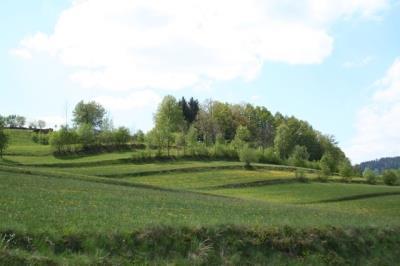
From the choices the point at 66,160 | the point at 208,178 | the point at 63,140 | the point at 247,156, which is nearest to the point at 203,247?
the point at 208,178

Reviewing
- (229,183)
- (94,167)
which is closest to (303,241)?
(229,183)

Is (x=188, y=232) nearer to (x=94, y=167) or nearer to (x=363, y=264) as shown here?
(x=363, y=264)

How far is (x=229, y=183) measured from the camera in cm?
8219

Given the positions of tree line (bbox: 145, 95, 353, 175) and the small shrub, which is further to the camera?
the small shrub

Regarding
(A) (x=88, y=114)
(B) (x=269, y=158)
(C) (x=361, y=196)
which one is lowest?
(C) (x=361, y=196)

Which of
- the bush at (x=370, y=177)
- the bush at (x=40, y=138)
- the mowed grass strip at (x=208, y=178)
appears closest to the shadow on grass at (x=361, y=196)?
the mowed grass strip at (x=208, y=178)

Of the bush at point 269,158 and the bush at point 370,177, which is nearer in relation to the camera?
the bush at point 370,177

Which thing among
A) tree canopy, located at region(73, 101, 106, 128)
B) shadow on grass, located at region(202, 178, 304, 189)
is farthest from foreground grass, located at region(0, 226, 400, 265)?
tree canopy, located at region(73, 101, 106, 128)

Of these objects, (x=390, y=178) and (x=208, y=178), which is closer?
(x=208, y=178)

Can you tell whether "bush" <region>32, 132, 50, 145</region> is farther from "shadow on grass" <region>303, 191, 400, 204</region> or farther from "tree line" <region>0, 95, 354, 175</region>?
"shadow on grass" <region>303, 191, 400, 204</region>

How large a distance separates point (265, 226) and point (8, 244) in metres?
11.1

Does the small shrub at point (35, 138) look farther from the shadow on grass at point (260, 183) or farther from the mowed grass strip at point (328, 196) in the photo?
the mowed grass strip at point (328, 196)

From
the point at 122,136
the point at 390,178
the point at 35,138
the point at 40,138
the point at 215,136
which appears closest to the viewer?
the point at 390,178

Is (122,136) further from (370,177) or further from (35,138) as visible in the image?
(370,177)
